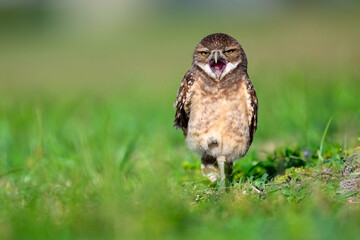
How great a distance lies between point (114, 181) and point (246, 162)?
2.02 m

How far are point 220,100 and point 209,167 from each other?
0.68 metres

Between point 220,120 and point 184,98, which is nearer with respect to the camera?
point 220,120

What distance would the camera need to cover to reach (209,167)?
16.9 feet

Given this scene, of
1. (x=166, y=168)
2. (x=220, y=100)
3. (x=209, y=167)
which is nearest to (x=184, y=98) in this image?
(x=220, y=100)

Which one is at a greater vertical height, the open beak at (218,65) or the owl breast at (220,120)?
the open beak at (218,65)

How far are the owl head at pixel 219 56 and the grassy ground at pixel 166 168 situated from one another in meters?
0.67

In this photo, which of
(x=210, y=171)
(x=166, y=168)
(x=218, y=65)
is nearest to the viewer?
(x=166, y=168)

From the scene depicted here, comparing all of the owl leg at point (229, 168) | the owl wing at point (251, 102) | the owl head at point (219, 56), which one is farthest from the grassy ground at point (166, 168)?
the owl head at point (219, 56)

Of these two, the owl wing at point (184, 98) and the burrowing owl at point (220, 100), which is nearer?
the burrowing owl at point (220, 100)

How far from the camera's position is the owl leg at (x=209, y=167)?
5090mm

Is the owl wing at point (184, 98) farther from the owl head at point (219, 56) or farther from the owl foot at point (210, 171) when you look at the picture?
the owl foot at point (210, 171)

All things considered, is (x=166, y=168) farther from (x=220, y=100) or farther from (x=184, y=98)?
(x=184, y=98)

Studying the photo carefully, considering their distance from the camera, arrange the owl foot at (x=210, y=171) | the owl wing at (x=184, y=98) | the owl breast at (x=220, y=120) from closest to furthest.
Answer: the owl breast at (x=220, y=120), the owl wing at (x=184, y=98), the owl foot at (x=210, y=171)

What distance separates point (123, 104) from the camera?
918cm
